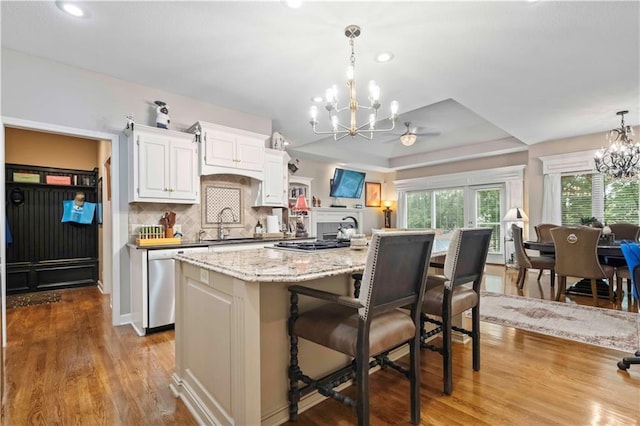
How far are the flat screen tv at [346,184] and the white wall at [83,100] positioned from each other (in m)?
4.50

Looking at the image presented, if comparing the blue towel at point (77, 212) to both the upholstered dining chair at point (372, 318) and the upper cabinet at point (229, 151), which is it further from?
the upholstered dining chair at point (372, 318)

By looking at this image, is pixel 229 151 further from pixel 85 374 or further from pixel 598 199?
pixel 598 199

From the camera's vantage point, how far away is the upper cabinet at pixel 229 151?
12.8ft

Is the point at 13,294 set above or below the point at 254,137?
below

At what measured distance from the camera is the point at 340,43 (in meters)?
2.85

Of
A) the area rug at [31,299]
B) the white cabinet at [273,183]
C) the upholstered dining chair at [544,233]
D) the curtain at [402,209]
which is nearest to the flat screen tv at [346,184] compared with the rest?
the curtain at [402,209]

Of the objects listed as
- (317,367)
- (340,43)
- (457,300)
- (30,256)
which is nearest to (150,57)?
(340,43)

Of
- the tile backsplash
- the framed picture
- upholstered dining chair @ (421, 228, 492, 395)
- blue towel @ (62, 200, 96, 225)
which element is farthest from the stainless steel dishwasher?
the framed picture

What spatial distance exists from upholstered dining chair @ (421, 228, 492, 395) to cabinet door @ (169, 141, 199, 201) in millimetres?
2952

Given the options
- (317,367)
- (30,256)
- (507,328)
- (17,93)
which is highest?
(17,93)

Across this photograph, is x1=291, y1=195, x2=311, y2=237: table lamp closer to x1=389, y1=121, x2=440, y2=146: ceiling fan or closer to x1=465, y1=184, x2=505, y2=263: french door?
x1=389, y1=121, x2=440, y2=146: ceiling fan

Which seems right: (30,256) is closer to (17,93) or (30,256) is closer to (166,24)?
(17,93)

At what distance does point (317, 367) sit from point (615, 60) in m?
4.10

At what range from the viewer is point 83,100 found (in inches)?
134
